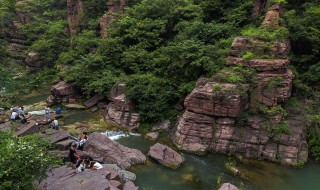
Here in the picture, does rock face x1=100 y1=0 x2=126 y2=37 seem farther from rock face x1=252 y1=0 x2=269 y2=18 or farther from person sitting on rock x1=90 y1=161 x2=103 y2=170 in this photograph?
person sitting on rock x1=90 y1=161 x2=103 y2=170

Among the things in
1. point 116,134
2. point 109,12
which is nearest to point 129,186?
point 116,134

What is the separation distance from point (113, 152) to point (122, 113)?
584 centimetres

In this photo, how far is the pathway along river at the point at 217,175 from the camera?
16031mm

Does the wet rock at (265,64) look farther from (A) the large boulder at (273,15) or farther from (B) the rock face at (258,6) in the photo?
(B) the rock face at (258,6)

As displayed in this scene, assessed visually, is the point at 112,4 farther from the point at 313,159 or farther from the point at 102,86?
the point at 313,159

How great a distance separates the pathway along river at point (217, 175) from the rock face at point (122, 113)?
165 inches

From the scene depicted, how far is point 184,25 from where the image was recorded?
91.7 feet

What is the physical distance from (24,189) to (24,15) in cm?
4103

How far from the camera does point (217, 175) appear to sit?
17.1 m

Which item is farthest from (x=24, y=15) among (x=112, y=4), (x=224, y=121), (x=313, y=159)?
(x=313, y=159)

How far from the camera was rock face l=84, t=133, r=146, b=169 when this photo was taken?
57.6ft

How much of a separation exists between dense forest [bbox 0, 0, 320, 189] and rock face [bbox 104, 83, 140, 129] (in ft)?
2.10

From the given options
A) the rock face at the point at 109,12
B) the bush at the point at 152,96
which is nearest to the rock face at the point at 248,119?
the bush at the point at 152,96

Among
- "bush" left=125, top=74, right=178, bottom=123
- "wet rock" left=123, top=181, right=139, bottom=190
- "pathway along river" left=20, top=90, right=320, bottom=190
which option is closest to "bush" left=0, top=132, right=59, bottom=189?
"wet rock" left=123, top=181, right=139, bottom=190
